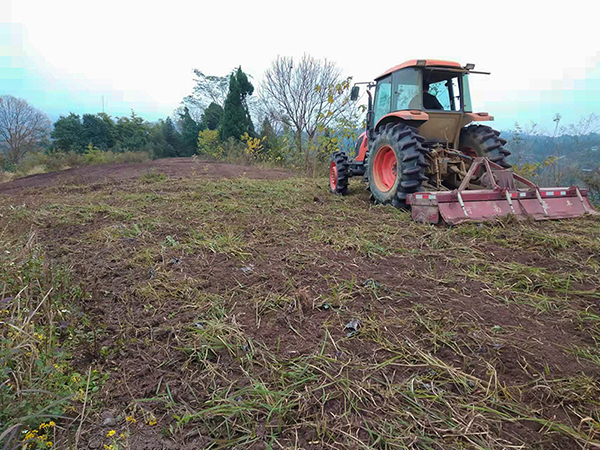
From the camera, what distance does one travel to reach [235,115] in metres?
20.9

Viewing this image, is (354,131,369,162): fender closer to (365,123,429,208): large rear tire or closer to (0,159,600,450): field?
(365,123,429,208): large rear tire

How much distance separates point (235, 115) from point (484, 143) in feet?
60.6

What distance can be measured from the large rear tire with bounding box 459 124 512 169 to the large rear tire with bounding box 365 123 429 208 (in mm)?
1129

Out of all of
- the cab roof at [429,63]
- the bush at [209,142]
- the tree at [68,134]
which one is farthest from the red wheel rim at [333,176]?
the tree at [68,134]

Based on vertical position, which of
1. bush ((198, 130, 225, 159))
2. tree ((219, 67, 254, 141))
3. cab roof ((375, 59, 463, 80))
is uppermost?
tree ((219, 67, 254, 141))

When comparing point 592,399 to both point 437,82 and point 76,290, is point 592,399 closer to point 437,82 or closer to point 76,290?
point 76,290

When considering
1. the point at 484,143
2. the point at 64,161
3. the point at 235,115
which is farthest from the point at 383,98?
the point at 235,115

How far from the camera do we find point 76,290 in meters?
2.33

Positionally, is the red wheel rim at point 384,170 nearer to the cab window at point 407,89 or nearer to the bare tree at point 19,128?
the cab window at point 407,89

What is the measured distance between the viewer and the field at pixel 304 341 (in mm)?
1242

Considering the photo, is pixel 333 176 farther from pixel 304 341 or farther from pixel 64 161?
pixel 64 161

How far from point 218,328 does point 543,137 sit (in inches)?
347

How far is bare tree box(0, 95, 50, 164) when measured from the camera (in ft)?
74.6

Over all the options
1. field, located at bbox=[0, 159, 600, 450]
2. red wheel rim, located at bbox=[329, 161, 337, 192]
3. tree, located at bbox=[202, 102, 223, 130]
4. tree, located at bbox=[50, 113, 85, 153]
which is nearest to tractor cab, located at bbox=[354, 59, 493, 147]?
red wheel rim, located at bbox=[329, 161, 337, 192]
